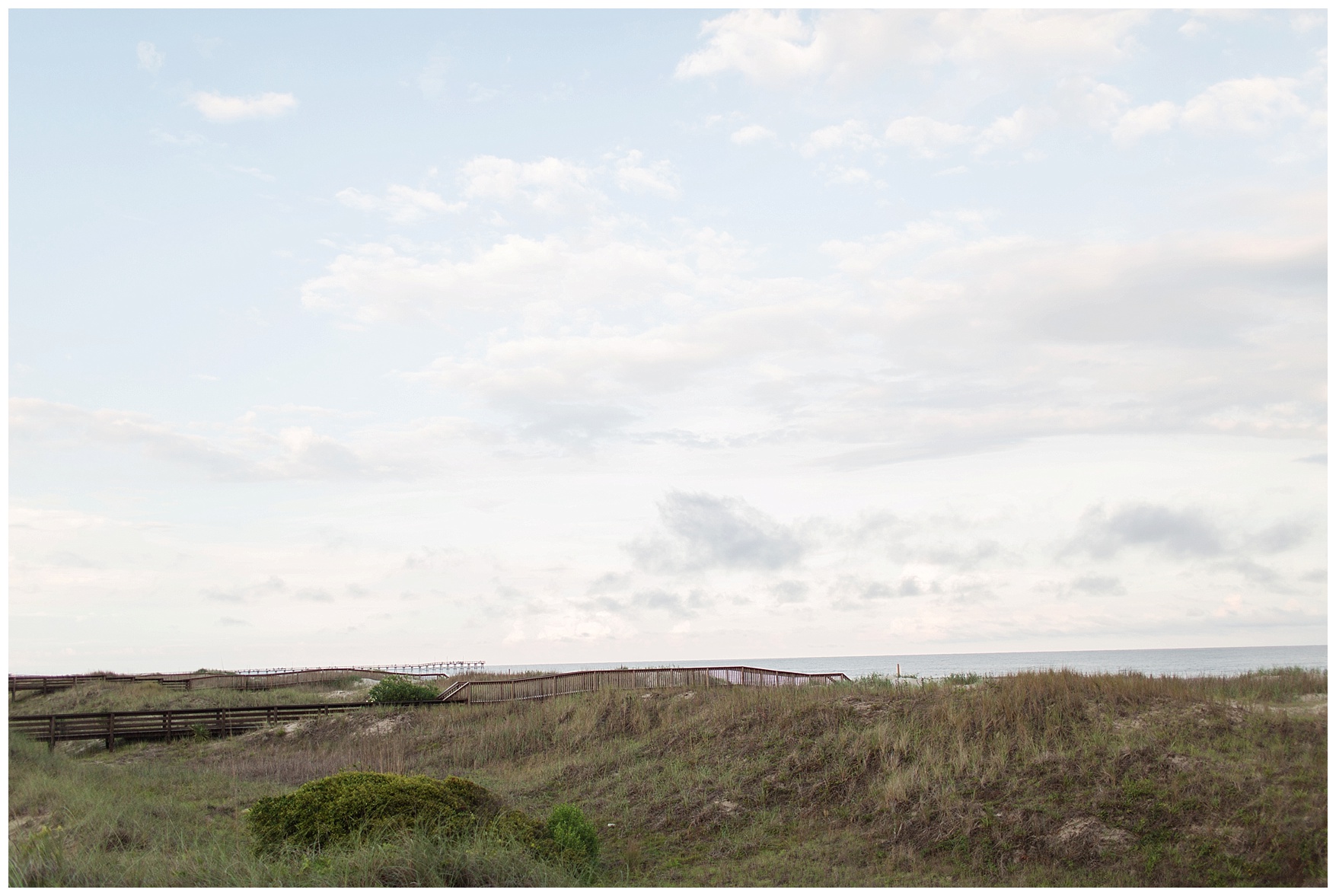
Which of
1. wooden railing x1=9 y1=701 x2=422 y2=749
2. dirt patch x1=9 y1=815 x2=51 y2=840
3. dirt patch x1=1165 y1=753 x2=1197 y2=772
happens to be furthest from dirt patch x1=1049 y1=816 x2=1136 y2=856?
wooden railing x1=9 y1=701 x2=422 y2=749

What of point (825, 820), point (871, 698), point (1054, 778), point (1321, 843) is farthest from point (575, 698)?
point (1321, 843)

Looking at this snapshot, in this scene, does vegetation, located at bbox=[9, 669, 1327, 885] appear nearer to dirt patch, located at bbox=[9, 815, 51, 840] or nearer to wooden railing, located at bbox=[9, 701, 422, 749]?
dirt patch, located at bbox=[9, 815, 51, 840]

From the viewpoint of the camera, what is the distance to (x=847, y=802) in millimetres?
14688

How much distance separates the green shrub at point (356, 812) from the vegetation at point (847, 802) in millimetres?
192

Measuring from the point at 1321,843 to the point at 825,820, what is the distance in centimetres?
671

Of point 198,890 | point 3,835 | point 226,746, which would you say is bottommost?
point 226,746

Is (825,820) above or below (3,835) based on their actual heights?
below

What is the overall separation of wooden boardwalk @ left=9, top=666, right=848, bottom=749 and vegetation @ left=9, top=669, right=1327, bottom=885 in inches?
236

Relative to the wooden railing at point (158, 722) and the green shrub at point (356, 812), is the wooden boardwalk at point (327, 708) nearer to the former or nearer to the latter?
the wooden railing at point (158, 722)

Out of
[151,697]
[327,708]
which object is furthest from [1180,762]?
[151,697]

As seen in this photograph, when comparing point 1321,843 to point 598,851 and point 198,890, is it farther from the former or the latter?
point 198,890

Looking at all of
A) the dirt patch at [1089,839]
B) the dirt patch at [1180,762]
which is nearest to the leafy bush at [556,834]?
the dirt patch at [1089,839]

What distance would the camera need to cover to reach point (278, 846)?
10.7 meters

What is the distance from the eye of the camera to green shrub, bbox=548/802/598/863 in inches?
449
